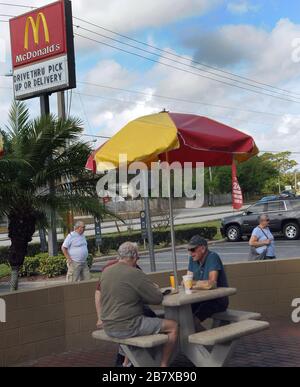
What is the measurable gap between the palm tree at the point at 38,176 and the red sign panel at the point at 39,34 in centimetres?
386

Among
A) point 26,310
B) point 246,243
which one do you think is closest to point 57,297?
point 26,310

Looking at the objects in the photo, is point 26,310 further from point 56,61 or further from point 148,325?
point 56,61

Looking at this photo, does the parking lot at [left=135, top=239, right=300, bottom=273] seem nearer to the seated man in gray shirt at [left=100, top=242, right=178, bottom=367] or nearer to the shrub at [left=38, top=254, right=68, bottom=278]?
the shrub at [left=38, top=254, right=68, bottom=278]

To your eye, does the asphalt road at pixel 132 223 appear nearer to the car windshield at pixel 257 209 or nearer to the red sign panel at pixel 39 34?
the car windshield at pixel 257 209

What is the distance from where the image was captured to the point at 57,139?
8.51 metres

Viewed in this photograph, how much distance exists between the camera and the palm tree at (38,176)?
8.23 meters

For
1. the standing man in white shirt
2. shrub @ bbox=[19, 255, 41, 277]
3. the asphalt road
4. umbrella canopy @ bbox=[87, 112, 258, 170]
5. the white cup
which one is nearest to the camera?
umbrella canopy @ bbox=[87, 112, 258, 170]

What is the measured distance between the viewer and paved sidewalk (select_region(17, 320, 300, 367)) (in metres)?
5.89

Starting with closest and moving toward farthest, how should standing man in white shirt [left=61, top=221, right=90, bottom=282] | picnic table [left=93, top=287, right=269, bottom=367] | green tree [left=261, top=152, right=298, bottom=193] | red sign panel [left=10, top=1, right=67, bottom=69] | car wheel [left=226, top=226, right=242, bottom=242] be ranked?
1. picnic table [left=93, top=287, right=269, bottom=367]
2. standing man in white shirt [left=61, top=221, right=90, bottom=282]
3. red sign panel [left=10, top=1, right=67, bottom=69]
4. car wheel [left=226, top=226, right=242, bottom=242]
5. green tree [left=261, top=152, right=298, bottom=193]

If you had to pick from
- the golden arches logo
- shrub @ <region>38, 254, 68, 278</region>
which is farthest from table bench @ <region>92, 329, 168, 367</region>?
shrub @ <region>38, 254, 68, 278</region>

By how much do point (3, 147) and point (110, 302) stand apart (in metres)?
4.06

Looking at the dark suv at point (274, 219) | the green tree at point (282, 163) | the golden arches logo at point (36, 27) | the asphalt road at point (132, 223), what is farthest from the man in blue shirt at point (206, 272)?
the green tree at point (282, 163)

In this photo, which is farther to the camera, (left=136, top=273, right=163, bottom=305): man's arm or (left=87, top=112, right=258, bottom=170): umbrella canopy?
(left=87, top=112, right=258, bottom=170): umbrella canopy

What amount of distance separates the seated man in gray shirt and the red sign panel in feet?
27.2
